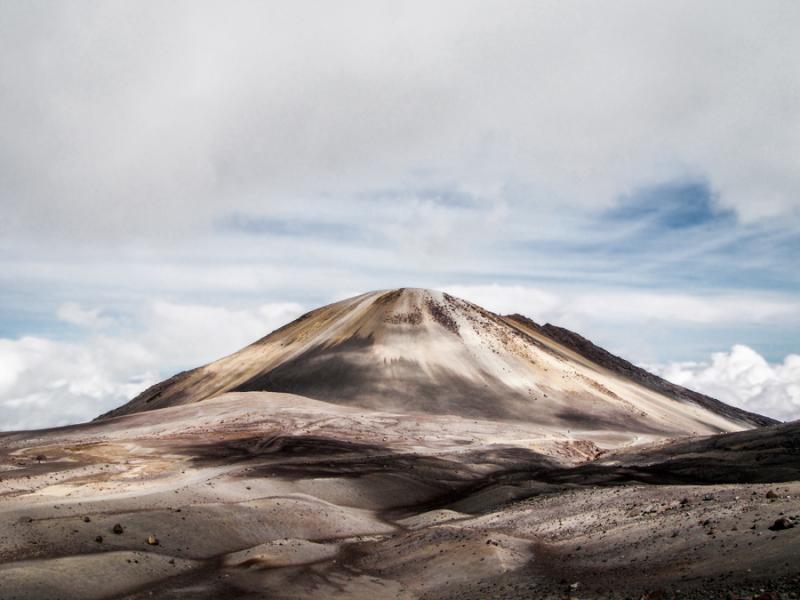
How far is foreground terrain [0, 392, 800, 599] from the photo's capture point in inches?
755

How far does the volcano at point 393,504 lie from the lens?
774 inches

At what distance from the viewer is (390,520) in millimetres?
33594

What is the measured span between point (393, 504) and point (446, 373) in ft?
175

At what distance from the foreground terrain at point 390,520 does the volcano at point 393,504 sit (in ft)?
0.36

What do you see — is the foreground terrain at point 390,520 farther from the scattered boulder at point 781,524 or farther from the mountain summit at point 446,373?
the mountain summit at point 446,373

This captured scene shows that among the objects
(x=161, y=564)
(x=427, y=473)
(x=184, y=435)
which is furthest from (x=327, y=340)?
(x=161, y=564)

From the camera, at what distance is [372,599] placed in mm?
20188

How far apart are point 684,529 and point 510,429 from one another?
4810cm

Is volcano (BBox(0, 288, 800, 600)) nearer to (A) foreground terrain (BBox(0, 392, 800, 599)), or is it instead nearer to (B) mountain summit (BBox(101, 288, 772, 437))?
(A) foreground terrain (BBox(0, 392, 800, 599))

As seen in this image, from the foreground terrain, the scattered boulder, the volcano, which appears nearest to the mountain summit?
the volcano

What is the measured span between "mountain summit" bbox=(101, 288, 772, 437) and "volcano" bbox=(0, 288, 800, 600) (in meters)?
1.02

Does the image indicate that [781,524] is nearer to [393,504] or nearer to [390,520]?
[390,520]

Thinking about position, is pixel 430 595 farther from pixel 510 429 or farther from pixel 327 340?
pixel 327 340

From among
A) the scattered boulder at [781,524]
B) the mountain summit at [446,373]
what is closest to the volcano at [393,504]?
the scattered boulder at [781,524]
